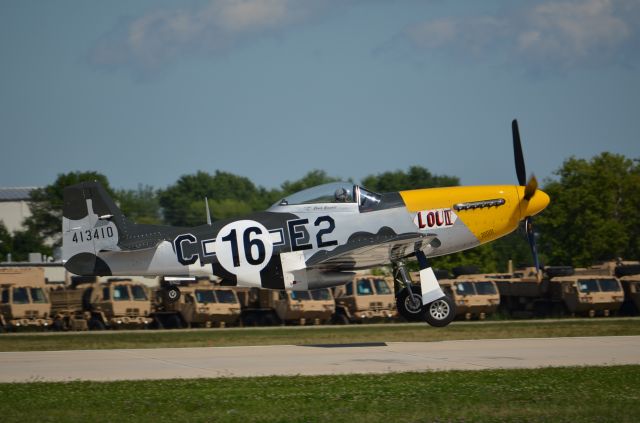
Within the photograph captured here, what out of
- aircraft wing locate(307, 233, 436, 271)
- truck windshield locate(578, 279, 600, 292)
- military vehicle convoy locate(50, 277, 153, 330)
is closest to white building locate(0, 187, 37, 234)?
military vehicle convoy locate(50, 277, 153, 330)

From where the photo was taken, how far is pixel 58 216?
98688mm

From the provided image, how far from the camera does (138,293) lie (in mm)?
39875

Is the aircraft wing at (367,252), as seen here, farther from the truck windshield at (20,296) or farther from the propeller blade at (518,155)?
the truck windshield at (20,296)

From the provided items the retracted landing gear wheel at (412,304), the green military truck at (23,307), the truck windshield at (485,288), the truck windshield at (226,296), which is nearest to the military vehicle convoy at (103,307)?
the green military truck at (23,307)

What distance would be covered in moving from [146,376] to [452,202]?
854 centimetres

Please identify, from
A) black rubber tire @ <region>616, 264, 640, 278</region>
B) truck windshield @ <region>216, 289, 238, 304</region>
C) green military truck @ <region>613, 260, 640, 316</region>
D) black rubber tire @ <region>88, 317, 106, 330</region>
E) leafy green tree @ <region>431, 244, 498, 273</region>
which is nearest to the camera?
black rubber tire @ <region>88, 317, 106, 330</region>

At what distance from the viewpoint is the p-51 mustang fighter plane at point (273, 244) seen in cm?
2127

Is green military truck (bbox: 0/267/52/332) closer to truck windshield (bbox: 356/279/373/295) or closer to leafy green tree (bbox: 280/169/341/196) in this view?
truck windshield (bbox: 356/279/373/295)

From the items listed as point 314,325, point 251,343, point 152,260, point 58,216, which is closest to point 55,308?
point 314,325

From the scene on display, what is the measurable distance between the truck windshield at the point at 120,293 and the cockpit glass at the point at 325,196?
19.2 metres

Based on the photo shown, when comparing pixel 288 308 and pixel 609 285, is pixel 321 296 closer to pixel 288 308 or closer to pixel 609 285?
pixel 288 308

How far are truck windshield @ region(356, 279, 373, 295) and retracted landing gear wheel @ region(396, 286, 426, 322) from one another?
61.4 ft

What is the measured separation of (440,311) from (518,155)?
463 cm

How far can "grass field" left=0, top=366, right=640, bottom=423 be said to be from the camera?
12.9 m
